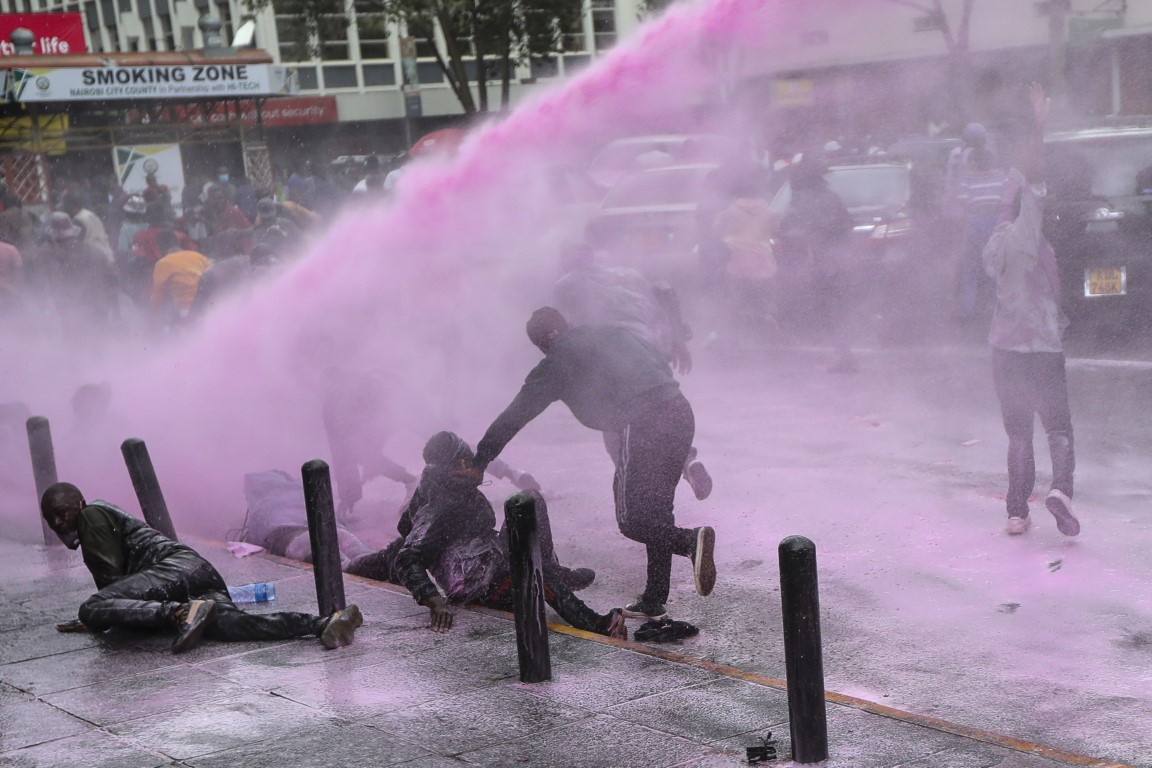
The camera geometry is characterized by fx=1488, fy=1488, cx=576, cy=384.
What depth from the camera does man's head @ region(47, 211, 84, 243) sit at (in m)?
16.2

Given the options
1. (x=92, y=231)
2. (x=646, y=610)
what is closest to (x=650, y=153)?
(x=92, y=231)

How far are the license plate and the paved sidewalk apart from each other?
7.23 meters

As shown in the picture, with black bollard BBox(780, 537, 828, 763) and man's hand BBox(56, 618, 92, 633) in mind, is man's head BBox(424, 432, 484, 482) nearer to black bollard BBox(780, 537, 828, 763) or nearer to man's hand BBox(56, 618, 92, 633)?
man's hand BBox(56, 618, 92, 633)

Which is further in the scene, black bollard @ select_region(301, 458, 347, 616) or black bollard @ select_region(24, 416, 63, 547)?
black bollard @ select_region(24, 416, 63, 547)

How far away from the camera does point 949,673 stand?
5.79 metres

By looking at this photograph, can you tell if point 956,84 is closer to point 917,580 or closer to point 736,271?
point 736,271

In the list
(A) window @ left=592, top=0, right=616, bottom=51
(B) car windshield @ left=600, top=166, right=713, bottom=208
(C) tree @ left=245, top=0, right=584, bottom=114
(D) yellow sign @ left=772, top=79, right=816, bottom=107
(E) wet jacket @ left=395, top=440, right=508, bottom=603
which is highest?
(A) window @ left=592, top=0, right=616, bottom=51

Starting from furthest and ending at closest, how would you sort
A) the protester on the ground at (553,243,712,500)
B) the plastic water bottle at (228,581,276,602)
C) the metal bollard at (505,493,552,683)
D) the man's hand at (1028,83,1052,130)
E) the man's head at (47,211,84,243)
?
the man's head at (47,211,84,243), the protester on the ground at (553,243,712,500), the man's hand at (1028,83,1052,130), the plastic water bottle at (228,581,276,602), the metal bollard at (505,493,552,683)

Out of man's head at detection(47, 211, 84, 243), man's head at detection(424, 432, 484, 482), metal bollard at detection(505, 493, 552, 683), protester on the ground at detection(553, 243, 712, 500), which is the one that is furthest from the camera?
man's head at detection(47, 211, 84, 243)

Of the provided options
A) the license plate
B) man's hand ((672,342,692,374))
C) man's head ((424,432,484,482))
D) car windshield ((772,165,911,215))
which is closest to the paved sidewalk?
man's head ((424,432,484,482))

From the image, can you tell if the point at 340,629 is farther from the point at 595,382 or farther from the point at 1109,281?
the point at 1109,281

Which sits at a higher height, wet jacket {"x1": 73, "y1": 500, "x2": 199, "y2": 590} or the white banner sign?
the white banner sign

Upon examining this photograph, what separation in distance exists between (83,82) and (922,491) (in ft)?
69.3

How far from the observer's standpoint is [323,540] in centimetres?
691
